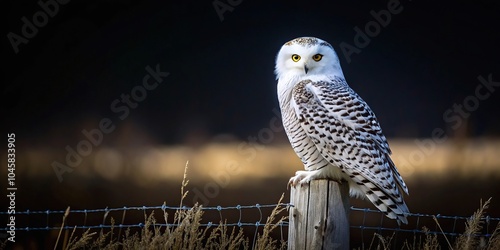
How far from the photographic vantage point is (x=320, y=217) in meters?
3.22

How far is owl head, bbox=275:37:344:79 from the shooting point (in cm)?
409

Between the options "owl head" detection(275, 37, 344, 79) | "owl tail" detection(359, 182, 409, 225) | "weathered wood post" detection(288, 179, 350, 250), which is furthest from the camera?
"owl head" detection(275, 37, 344, 79)

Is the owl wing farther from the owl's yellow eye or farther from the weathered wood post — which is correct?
the weathered wood post

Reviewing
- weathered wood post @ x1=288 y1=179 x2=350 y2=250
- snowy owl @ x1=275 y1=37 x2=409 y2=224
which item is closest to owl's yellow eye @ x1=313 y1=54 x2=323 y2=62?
snowy owl @ x1=275 y1=37 x2=409 y2=224

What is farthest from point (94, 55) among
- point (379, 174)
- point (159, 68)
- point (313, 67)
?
point (379, 174)

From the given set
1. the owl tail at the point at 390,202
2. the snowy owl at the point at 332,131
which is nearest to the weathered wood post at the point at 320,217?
the snowy owl at the point at 332,131

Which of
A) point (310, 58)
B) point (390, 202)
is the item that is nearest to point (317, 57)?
point (310, 58)

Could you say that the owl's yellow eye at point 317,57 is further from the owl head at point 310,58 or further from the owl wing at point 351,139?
the owl wing at point 351,139

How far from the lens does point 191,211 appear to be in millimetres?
3471

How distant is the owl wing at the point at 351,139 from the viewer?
142 inches

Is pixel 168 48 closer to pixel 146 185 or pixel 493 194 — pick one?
pixel 146 185

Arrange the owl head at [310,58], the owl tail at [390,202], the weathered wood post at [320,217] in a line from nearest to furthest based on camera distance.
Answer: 1. the weathered wood post at [320,217]
2. the owl tail at [390,202]
3. the owl head at [310,58]

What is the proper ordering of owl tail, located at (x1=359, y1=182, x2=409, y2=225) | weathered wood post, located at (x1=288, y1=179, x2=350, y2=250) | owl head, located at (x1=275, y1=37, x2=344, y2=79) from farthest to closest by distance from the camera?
1. owl head, located at (x1=275, y1=37, x2=344, y2=79)
2. owl tail, located at (x1=359, y1=182, x2=409, y2=225)
3. weathered wood post, located at (x1=288, y1=179, x2=350, y2=250)

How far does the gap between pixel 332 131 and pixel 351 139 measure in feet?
0.41
